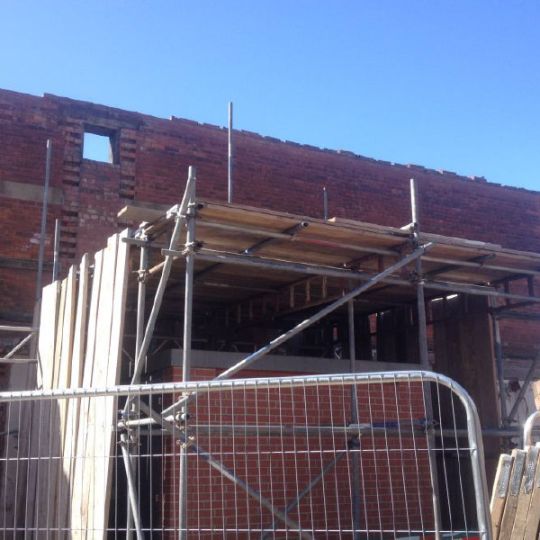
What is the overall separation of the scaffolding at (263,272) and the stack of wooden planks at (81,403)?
67mm

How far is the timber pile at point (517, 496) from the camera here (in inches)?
179

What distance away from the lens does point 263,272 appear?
29.0 ft

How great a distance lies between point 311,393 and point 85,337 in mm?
2634

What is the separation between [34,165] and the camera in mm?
11805

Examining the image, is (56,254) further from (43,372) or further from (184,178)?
(184,178)

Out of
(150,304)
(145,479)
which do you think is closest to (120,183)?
(150,304)

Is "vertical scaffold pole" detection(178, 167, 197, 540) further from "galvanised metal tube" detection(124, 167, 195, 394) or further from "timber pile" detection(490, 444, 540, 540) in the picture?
"timber pile" detection(490, 444, 540, 540)

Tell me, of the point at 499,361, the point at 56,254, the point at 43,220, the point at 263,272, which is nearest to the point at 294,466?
the point at 263,272

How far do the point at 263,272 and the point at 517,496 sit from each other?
4737 mm

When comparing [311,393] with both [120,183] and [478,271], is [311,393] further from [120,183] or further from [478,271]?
[120,183]

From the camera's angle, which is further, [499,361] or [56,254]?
[56,254]

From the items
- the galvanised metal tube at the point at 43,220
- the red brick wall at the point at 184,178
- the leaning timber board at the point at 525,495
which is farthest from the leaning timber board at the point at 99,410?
the red brick wall at the point at 184,178

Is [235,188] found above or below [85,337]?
above

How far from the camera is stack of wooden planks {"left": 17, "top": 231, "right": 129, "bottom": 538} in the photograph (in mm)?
6676
